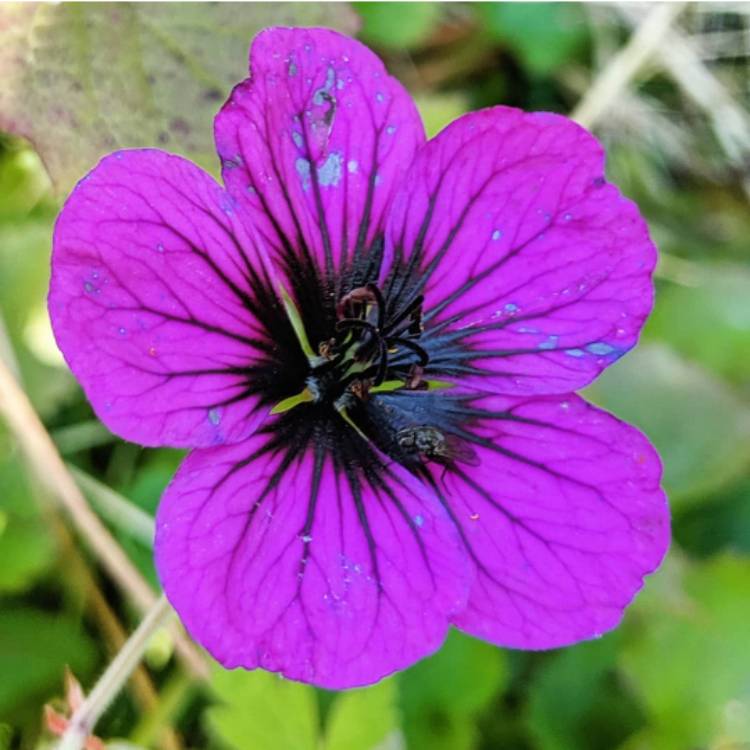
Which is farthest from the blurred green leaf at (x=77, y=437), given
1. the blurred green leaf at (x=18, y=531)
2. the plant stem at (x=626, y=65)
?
the plant stem at (x=626, y=65)

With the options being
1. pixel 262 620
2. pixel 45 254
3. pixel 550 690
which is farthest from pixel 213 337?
pixel 550 690

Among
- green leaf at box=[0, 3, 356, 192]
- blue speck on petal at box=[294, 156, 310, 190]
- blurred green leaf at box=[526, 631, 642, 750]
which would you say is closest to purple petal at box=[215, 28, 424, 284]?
A: blue speck on petal at box=[294, 156, 310, 190]

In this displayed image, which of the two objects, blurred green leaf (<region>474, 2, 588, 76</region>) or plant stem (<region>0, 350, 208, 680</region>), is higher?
blurred green leaf (<region>474, 2, 588, 76</region>)

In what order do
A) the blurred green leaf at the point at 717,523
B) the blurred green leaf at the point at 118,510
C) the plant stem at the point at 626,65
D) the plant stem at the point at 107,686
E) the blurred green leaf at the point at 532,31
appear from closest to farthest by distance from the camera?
the plant stem at the point at 107,686, the blurred green leaf at the point at 118,510, the plant stem at the point at 626,65, the blurred green leaf at the point at 717,523, the blurred green leaf at the point at 532,31

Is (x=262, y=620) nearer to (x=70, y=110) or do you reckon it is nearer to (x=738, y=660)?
(x=70, y=110)

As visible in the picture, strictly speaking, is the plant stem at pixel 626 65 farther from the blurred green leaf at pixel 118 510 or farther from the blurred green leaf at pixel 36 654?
the blurred green leaf at pixel 36 654

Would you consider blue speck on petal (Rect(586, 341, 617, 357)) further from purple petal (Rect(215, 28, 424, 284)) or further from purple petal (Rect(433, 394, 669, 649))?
purple petal (Rect(215, 28, 424, 284))

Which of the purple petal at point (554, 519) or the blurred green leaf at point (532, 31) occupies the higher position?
the blurred green leaf at point (532, 31)
